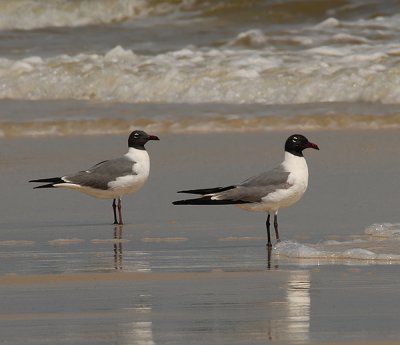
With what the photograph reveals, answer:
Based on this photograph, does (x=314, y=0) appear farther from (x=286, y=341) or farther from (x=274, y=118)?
(x=286, y=341)

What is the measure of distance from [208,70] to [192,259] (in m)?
8.64

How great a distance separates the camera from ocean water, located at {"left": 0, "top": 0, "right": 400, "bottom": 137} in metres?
12.9

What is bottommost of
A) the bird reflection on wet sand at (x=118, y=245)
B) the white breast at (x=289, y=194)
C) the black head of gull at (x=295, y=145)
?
the bird reflection on wet sand at (x=118, y=245)

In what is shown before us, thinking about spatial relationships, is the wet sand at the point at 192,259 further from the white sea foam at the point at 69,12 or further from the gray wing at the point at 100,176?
the white sea foam at the point at 69,12

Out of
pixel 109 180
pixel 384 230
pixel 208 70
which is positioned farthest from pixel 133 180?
pixel 208 70

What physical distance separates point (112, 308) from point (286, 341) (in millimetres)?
960

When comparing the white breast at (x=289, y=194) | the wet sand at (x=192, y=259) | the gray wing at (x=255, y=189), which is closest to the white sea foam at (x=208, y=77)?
the wet sand at (x=192, y=259)

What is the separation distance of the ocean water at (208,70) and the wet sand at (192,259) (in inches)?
58.2

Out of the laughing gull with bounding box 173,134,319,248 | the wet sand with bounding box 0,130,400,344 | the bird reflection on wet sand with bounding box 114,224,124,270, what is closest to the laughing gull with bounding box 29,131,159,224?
the wet sand with bounding box 0,130,400,344

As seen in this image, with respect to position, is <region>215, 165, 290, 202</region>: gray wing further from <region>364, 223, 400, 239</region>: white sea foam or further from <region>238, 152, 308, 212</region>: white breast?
<region>364, 223, 400, 239</region>: white sea foam

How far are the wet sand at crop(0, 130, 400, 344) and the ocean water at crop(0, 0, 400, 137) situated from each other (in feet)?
4.85

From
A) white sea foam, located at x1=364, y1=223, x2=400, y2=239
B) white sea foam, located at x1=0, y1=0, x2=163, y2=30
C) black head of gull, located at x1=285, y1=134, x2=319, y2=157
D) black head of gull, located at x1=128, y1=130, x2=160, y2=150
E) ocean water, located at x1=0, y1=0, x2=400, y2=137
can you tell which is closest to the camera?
white sea foam, located at x1=364, y1=223, x2=400, y2=239

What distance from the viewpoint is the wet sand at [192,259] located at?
4.91m

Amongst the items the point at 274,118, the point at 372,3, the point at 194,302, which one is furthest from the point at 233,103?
the point at 194,302
